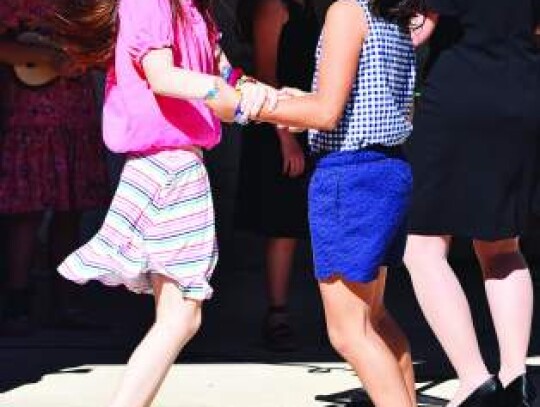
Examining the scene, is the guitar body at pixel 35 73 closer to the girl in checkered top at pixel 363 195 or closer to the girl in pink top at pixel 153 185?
the girl in pink top at pixel 153 185

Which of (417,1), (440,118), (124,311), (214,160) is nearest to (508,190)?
(440,118)

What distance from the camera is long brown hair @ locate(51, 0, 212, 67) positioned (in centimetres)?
446

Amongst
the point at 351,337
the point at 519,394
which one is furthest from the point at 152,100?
the point at 519,394

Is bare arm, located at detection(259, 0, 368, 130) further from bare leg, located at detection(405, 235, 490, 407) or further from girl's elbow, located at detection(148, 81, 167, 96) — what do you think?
bare leg, located at detection(405, 235, 490, 407)

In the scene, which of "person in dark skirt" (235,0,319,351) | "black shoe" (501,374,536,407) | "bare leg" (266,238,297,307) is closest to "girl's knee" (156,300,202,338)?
"black shoe" (501,374,536,407)

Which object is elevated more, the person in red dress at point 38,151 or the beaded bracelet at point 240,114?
the beaded bracelet at point 240,114

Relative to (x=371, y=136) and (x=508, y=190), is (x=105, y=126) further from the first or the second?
(x=508, y=190)

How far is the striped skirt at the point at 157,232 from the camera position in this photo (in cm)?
444

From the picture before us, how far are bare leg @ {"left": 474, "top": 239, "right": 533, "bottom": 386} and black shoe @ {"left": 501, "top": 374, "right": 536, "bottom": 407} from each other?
0.07 metres

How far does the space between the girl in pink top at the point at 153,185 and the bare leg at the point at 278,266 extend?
5.66 ft

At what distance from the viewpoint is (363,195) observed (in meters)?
4.17

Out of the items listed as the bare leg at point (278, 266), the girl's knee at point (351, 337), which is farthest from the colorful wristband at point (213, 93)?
the bare leg at point (278, 266)

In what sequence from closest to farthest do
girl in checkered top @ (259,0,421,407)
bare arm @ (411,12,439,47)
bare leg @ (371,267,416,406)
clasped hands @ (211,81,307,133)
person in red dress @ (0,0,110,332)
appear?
clasped hands @ (211,81,307,133) < girl in checkered top @ (259,0,421,407) < bare leg @ (371,267,416,406) < bare arm @ (411,12,439,47) < person in red dress @ (0,0,110,332)

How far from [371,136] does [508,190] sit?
3.23ft
